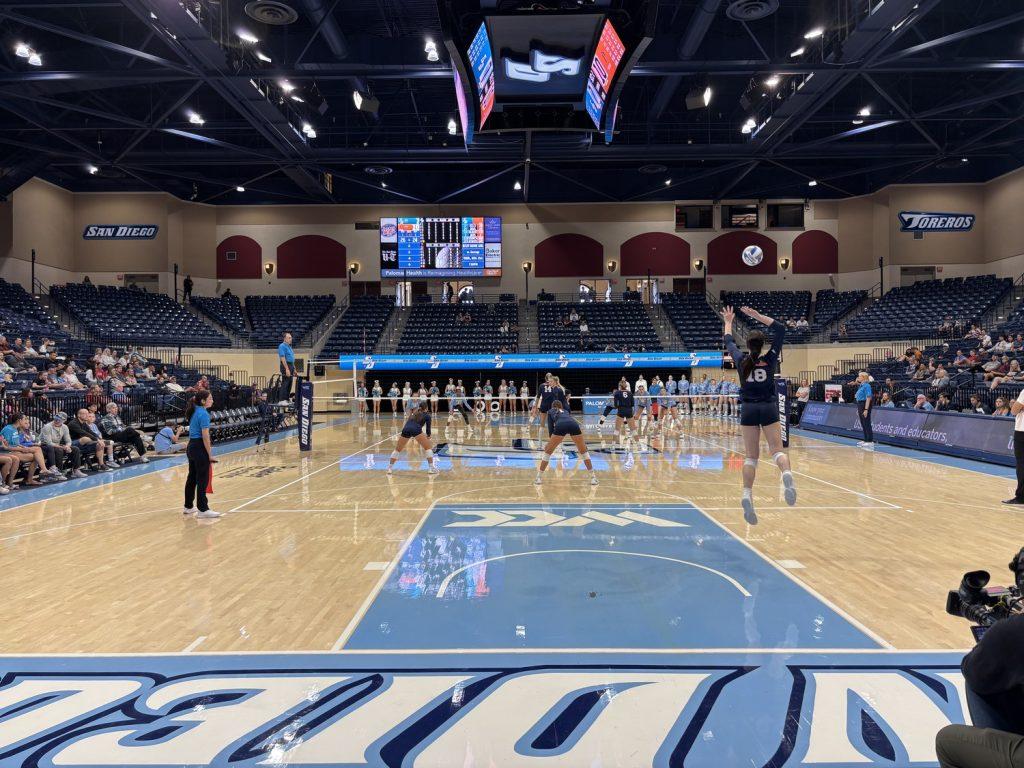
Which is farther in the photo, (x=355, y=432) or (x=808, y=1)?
(x=355, y=432)

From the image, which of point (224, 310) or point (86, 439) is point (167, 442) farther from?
point (224, 310)

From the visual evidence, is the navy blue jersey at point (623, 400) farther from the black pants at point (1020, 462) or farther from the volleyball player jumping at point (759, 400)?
the volleyball player jumping at point (759, 400)

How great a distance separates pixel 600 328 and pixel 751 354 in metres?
27.3

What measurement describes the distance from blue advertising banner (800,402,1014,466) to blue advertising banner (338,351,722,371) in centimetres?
788

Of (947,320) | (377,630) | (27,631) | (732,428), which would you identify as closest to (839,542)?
(377,630)

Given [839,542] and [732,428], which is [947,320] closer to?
[732,428]

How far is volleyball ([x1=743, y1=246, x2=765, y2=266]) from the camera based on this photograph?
3694cm

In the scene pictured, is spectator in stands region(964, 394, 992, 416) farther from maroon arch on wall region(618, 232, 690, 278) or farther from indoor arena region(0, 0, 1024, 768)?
maroon arch on wall region(618, 232, 690, 278)

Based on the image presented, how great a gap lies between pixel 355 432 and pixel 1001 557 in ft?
61.3

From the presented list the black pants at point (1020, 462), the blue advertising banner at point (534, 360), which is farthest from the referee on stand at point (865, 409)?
the blue advertising banner at point (534, 360)

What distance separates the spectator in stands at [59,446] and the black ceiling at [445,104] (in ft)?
34.0

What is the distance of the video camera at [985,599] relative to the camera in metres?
2.04

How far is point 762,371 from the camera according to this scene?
6785 millimetres

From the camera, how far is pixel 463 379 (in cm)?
3117
